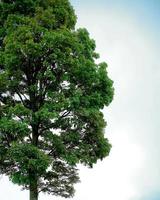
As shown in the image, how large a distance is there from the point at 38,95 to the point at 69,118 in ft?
6.61

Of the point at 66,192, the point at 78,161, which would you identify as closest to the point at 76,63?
the point at 78,161

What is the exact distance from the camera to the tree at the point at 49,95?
26.2 metres

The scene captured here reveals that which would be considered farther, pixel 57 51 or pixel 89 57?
pixel 89 57

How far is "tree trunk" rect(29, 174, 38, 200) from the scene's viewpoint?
86.2 feet

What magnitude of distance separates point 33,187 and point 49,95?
15.4ft

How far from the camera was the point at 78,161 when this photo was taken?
26609mm

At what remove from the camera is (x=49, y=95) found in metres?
26.7

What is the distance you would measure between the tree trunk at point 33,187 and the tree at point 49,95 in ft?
0.17

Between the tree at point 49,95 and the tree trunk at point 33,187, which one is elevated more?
the tree at point 49,95

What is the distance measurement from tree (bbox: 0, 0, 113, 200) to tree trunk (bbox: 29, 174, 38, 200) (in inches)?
2.0

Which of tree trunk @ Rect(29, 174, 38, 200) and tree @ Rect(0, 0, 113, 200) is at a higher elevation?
tree @ Rect(0, 0, 113, 200)

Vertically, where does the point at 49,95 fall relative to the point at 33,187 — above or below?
above

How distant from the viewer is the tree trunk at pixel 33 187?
26281mm

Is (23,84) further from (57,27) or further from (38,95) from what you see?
(57,27)
